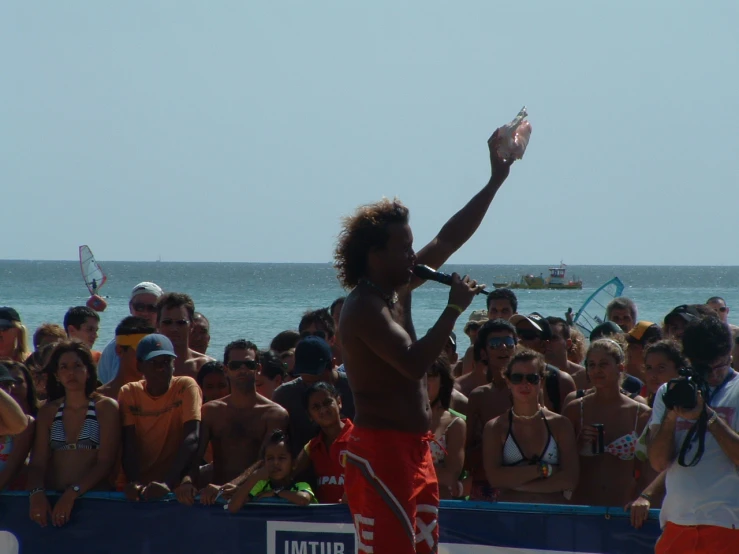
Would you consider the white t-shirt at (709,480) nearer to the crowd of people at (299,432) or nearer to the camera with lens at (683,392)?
the camera with lens at (683,392)

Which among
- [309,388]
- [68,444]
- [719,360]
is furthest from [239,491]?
[719,360]

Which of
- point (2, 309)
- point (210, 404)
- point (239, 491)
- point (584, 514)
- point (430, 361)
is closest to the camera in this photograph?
point (430, 361)

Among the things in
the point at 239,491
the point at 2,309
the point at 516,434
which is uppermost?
the point at 2,309

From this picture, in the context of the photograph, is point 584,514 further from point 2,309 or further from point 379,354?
point 2,309

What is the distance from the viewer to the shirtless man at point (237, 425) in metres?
5.28

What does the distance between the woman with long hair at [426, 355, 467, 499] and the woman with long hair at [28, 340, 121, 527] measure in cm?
170

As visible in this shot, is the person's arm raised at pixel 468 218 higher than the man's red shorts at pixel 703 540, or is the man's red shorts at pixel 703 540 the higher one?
the person's arm raised at pixel 468 218

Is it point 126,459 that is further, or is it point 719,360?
point 126,459

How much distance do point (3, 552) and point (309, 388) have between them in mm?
1849

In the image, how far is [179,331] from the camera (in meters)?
6.74

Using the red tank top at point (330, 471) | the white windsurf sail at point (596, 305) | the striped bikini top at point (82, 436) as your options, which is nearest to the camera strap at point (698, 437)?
the red tank top at point (330, 471)

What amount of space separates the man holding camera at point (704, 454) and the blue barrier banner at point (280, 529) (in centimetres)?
53

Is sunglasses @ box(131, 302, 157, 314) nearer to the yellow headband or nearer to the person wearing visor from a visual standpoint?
the person wearing visor

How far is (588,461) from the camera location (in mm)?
5078
